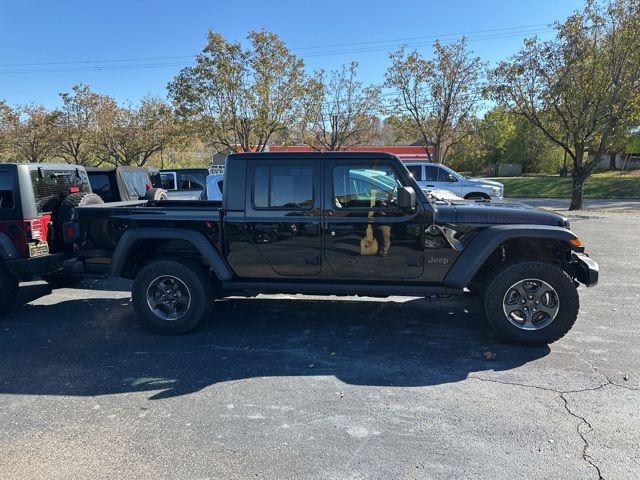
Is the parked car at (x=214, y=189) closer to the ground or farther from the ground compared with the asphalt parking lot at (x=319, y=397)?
farther from the ground

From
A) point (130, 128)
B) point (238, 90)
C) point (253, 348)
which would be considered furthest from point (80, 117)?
point (253, 348)

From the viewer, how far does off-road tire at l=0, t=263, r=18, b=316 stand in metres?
5.41

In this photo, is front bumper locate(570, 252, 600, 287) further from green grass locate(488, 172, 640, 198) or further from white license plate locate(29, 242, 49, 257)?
green grass locate(488, 172, 640, 198)

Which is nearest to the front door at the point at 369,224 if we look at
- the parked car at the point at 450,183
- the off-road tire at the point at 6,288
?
the off-road tire at the point at 6,288

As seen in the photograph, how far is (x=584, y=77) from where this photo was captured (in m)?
16.5

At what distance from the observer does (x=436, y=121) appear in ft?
74.4

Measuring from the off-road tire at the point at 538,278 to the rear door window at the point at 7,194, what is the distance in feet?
17.8

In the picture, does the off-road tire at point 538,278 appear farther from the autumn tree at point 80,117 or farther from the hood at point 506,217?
the autumn tree at point 80,117

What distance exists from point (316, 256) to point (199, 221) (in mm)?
1295

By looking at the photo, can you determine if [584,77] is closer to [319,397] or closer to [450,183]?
[450,183]

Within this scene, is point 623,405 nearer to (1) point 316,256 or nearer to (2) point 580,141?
(1) point 316,256

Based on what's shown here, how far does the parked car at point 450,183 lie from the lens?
1482cm

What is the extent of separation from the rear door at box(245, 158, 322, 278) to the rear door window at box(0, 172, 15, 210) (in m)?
2.91

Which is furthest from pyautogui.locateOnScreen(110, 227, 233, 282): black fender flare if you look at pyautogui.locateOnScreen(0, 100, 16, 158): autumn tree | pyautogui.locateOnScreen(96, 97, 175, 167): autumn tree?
pyautogui.locateOnScreen(0, 100, 16, 158): autumn tree
